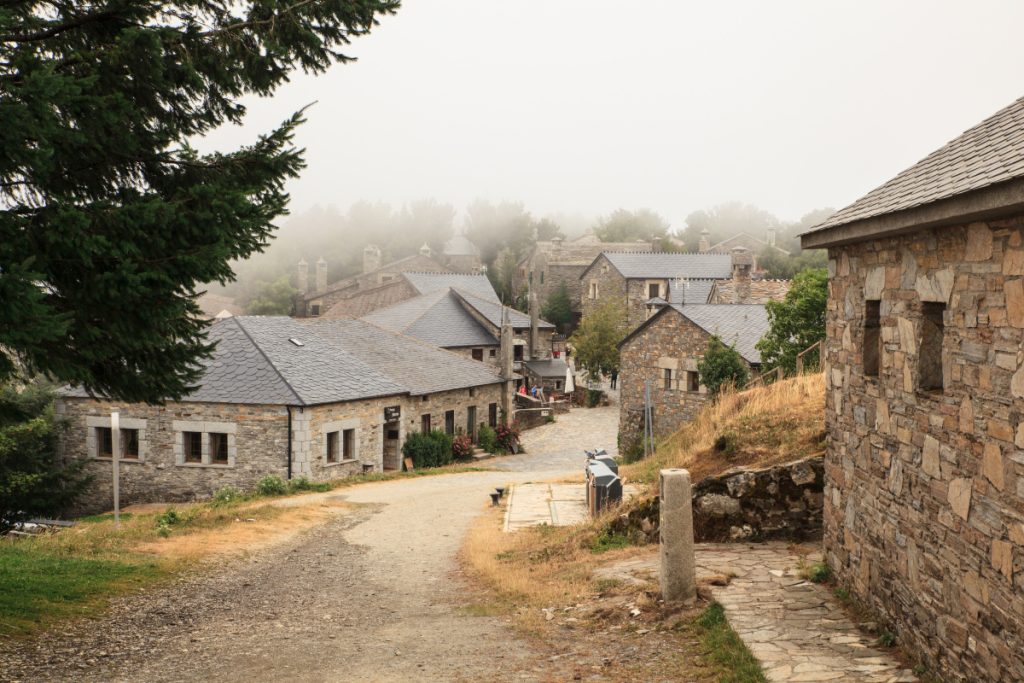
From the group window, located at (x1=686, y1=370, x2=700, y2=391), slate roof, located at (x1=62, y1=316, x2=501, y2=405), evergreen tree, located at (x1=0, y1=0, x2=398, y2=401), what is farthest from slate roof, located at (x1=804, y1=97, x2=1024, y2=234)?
window, located at (x1=686, y1=370, x2=700, y2=391)

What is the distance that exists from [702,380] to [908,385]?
62.1ft

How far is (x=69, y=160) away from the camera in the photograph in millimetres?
7633

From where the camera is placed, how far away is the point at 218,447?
2316 cm

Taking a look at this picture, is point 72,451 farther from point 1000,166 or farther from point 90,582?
point 1000,166

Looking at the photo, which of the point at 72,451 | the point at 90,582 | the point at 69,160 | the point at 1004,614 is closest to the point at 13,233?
the point at 69,160

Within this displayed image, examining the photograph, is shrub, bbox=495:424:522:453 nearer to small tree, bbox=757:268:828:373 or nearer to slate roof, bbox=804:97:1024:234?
small tree, bbox=757:268:828:373

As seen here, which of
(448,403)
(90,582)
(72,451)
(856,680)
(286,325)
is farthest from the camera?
(448,403)

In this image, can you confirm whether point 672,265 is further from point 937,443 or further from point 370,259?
point 937,443

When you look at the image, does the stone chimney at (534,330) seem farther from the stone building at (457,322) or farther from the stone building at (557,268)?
the stone building at (557,268)

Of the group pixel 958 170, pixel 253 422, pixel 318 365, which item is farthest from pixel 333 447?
pixel 958 170

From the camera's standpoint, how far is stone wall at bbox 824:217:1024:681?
16.1 feet

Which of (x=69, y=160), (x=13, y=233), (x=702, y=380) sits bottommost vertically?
(x=702, y=380)

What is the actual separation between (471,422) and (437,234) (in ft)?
247

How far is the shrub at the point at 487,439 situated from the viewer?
1259 inches
